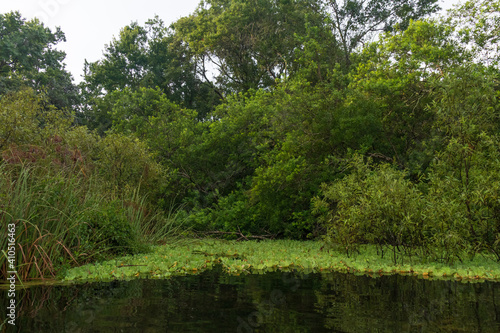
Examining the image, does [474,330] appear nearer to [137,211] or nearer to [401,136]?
[137,211]

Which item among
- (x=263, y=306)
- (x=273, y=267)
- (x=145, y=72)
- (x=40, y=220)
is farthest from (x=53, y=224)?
→ (x=145, y=72)

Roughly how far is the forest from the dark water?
1511mm

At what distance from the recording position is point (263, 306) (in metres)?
4.65

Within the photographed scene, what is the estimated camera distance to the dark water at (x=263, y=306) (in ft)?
12.5

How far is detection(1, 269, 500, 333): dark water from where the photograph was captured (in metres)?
3.80

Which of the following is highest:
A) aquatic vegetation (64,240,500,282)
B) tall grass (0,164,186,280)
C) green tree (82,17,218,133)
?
green tree (82,17,218,133)

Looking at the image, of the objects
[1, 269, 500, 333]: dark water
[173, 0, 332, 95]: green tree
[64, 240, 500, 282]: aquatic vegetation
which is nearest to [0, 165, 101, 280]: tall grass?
[64, 240, 500, 282]: aquatic vegetation

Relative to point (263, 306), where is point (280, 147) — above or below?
above

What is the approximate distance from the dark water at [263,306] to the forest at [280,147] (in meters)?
1.51

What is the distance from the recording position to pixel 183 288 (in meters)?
5.78

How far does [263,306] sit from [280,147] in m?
12.2

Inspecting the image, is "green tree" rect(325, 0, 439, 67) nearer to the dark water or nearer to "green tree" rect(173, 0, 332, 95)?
"green tree" rect(173, 0, 332, 95)

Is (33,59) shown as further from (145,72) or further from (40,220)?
(40,220)

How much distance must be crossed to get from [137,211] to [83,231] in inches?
114
